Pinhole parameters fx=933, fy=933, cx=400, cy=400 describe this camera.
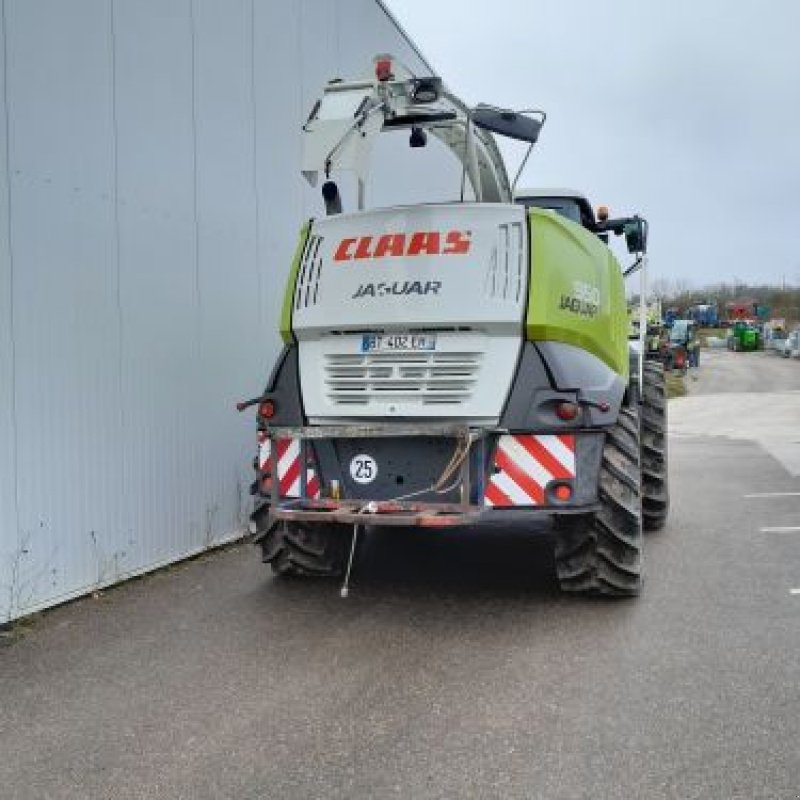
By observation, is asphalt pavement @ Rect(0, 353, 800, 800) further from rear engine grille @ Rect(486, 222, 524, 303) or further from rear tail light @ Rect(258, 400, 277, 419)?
rear engine grille @ Rect(486, 222, 524, 303)

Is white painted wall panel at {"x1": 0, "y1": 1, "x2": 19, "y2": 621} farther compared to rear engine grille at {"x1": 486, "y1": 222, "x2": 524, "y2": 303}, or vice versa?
rear engine grille at {"x1": 486, "y1": 222, "x2": 524, "y2": 303}

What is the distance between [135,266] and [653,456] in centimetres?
471

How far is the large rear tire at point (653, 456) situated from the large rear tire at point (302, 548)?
3.11m

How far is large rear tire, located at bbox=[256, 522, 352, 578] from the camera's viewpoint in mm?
6379

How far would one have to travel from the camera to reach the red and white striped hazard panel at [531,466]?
5.46m

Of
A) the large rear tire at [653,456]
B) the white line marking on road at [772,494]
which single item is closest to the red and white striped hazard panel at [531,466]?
the large rear tire at [653,456]

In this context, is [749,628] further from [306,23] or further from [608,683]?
[306,23]

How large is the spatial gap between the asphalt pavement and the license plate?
1.63 m

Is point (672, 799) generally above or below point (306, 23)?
below

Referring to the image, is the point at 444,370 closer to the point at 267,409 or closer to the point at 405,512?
the point at 405,512

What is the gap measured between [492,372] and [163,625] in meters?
2.47

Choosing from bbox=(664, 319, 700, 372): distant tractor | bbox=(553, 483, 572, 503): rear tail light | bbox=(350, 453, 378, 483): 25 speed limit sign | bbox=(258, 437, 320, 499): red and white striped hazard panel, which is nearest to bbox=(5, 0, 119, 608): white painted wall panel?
bbox=(258, 437, 320, 499): red and white striped hazard panel

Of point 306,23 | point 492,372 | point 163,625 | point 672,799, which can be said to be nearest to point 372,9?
point 306,23

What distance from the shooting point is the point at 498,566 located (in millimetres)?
7004
